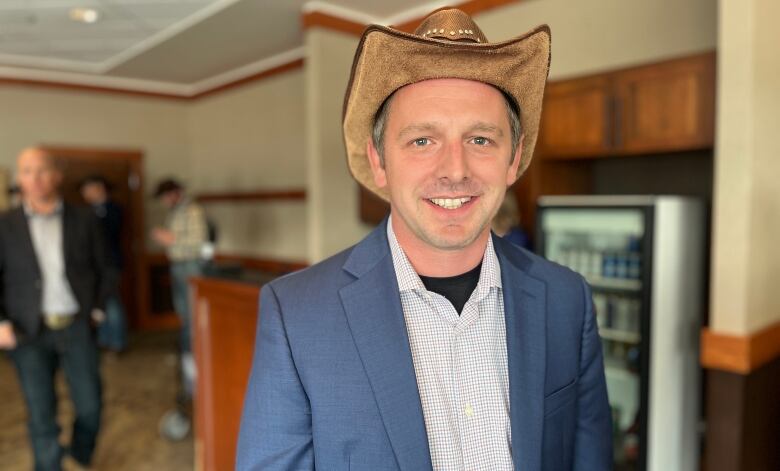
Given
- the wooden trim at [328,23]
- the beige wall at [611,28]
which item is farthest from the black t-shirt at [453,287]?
the wooden trim at [328,23]

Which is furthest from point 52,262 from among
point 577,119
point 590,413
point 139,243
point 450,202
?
point 139,243

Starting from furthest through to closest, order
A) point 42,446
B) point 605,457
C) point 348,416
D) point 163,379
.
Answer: point 163,379 → point 42,446 → point 605,457 → point 348,416

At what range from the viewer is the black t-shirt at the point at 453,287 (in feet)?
3.18

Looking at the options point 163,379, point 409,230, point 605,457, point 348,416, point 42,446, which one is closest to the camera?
point 348,416

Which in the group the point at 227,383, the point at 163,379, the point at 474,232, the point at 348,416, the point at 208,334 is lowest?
the point at 163,379

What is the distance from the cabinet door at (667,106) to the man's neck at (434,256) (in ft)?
7.19

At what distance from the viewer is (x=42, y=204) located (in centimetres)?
254

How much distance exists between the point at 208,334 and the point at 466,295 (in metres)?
1.55

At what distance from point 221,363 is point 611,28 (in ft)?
9.05

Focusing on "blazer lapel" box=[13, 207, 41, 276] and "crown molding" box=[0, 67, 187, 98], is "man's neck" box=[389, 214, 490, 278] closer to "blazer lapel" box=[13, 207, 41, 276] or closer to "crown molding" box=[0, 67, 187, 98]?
"blazer lapel" box=[13, 207, 41, 276]

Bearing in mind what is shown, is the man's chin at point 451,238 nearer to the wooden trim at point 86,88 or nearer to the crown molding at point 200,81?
the crown molding at point 200,81

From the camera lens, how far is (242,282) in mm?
2150

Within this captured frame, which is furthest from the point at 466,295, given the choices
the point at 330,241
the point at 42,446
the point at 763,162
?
the point at 330,241

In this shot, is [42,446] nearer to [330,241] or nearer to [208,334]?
[208,334]
